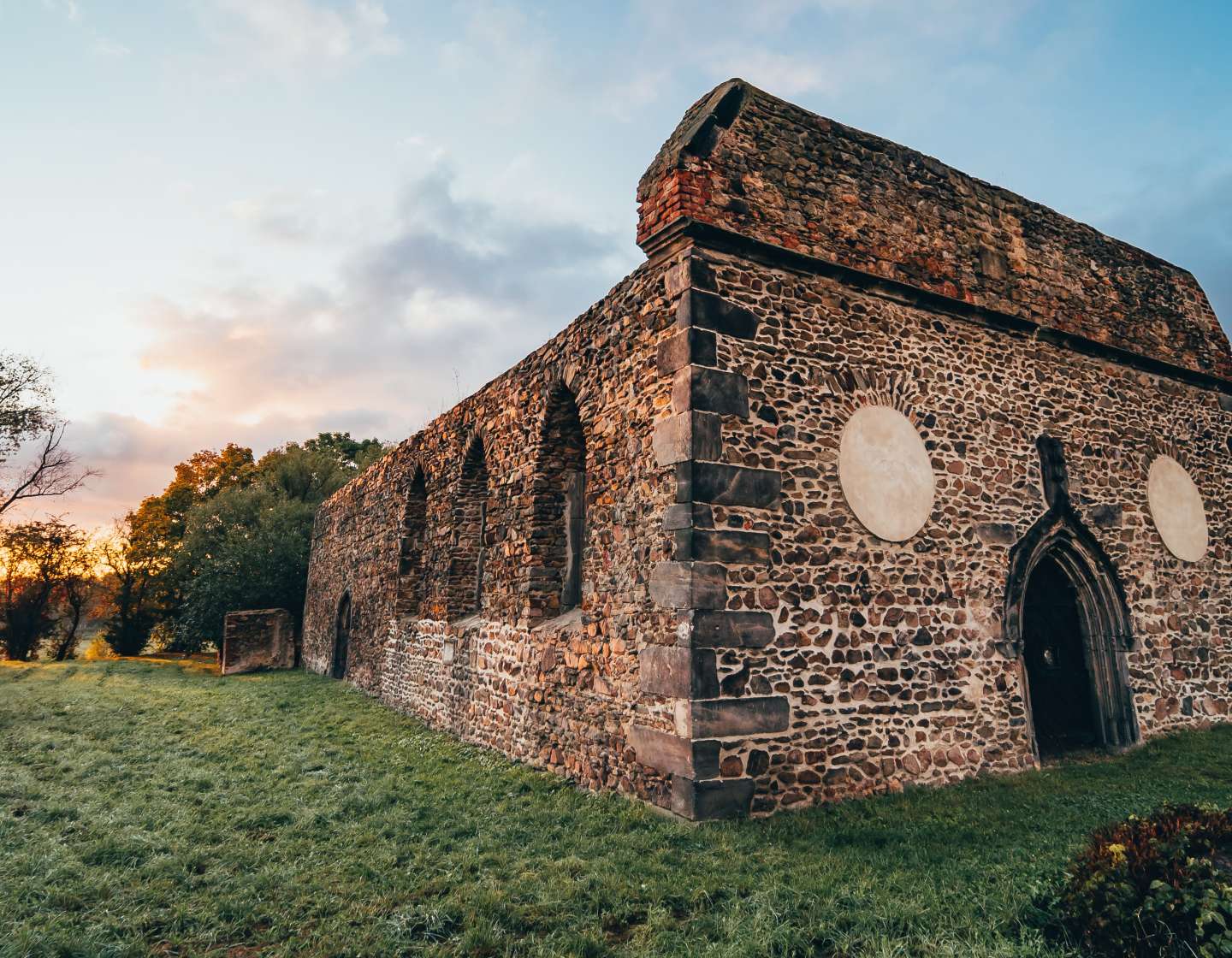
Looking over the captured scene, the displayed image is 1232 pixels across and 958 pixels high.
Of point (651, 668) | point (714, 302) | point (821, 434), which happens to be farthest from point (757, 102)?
point (651, 668)

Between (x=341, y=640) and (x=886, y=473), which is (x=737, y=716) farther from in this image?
(x=341, y=640)

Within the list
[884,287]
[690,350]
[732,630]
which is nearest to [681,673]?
[732,630]

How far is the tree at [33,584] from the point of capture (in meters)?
27.6

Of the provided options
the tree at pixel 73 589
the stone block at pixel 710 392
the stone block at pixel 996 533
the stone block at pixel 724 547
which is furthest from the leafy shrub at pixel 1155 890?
the tree at pixel 73 589

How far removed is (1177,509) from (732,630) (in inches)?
328

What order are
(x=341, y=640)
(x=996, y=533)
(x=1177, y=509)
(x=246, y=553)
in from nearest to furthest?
1. (x=996, y=533)
2. (x=1177, y=509)
3. (x=341, y=640)
4. (x=246, y=553)

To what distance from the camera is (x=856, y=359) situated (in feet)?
24.1

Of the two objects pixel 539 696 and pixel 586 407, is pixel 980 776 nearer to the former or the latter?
pixel 539 696

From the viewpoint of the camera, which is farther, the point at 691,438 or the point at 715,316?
the point at 715,316

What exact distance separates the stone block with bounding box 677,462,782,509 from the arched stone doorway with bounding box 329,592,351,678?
14.1m

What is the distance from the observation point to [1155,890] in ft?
10.2

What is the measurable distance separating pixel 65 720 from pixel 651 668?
972 cm

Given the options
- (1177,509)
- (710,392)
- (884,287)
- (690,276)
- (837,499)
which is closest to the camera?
(710,392)

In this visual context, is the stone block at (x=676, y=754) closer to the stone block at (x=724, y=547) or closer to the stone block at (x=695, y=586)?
the stone block at (x=695, y=586)
